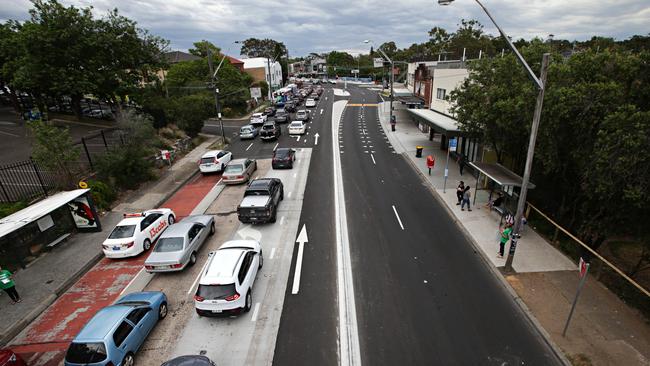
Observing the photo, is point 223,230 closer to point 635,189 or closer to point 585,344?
point 585,344

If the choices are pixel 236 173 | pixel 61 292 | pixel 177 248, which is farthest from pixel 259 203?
pixel 61 292

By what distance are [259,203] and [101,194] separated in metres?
10.0

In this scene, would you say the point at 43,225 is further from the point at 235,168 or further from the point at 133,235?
the point at 235,168

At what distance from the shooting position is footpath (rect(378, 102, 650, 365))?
343 inches

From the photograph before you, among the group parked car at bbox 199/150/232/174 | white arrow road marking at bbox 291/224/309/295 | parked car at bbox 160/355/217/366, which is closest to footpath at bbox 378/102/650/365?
white arrow road marking at bbox 291/224/309/295

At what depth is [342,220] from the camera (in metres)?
16.7

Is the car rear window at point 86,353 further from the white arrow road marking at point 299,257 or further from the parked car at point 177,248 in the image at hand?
the white arrow road marking at point 299,257

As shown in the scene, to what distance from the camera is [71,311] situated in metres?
11.2

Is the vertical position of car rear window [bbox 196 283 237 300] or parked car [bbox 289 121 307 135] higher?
car rear window [bbox 196 283 237 300]

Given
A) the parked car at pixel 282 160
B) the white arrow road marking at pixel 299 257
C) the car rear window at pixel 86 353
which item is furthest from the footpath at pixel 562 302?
the parked car at pixel 282 160

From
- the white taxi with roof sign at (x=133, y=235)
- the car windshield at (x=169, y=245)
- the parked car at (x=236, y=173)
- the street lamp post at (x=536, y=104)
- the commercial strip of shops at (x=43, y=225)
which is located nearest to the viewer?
the street lamp post at (x=536, y=104)

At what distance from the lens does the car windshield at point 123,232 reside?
13949 mm

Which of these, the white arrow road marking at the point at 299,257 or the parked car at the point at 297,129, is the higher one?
the parked car at the point at 297,129

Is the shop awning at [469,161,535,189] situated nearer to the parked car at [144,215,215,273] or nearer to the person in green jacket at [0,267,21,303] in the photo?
the parked car at [144,215,215,273]
